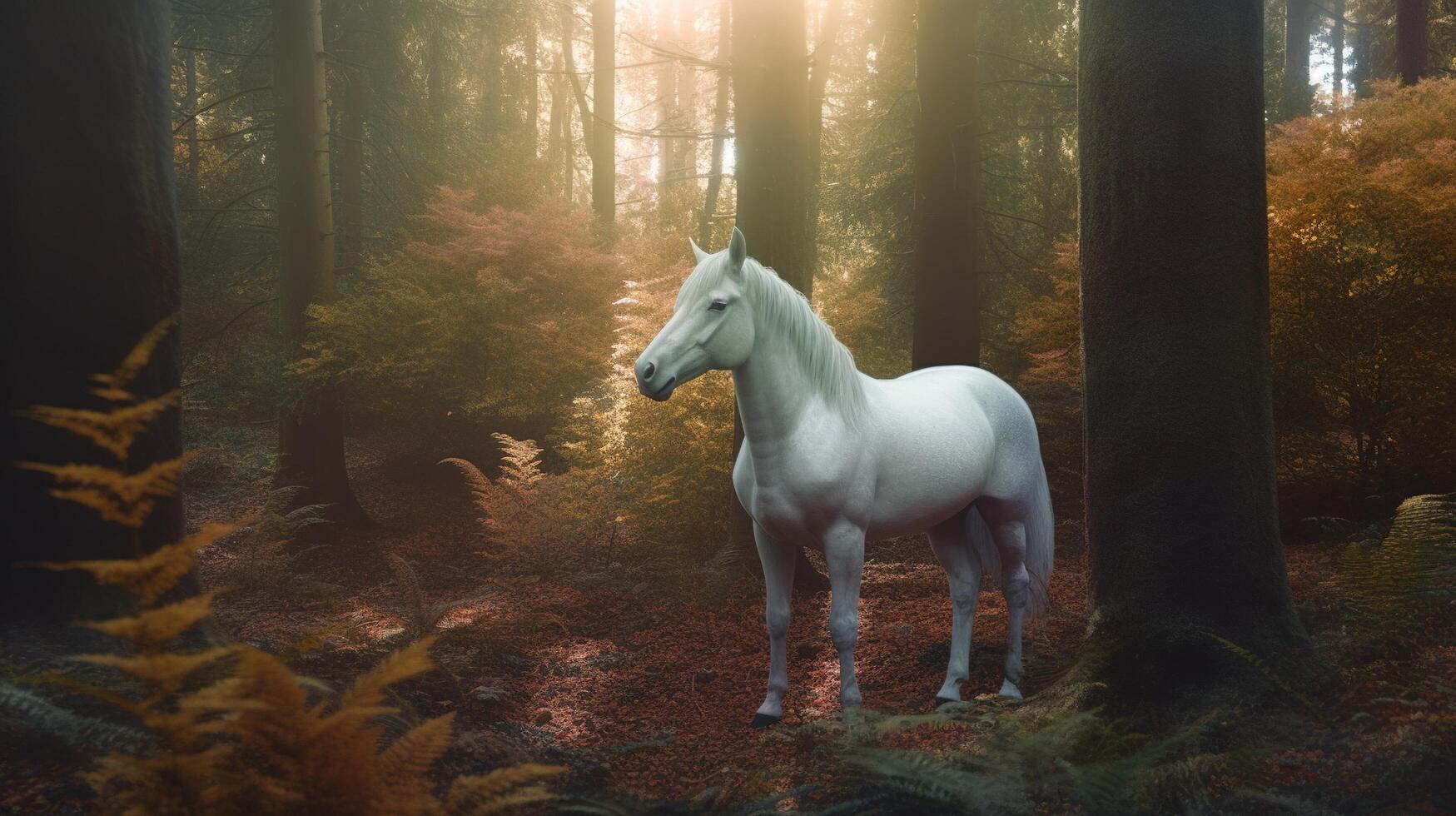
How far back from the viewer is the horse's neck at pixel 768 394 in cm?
464

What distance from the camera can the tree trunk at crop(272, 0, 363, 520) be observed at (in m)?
10.9

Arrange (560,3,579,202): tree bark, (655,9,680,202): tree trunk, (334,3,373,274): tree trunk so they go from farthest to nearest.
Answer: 1. (655,9,680,202): tree trunk
2. (560,3,579,202): tree bark
3. (334,3,373,274): tree trunk

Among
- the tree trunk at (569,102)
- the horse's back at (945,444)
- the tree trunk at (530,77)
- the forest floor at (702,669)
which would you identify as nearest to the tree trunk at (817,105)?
the tree trunk at (569,102)

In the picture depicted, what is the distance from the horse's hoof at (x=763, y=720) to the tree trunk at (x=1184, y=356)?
1.67 meters

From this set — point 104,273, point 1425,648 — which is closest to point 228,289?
point 104,273

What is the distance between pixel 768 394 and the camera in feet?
15.3

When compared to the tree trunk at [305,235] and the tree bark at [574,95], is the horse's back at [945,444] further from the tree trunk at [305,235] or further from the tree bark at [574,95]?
the tree bark at [574,95]

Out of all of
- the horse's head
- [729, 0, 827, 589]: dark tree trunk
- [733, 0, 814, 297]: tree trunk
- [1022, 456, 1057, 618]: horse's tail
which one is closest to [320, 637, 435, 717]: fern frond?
the horse's head

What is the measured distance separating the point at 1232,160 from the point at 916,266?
5.21 meters

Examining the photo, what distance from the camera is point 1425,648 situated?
11.5ft

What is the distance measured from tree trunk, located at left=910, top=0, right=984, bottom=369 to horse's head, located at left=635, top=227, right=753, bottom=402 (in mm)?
4580

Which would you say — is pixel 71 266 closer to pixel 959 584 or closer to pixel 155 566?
pixel 155 566

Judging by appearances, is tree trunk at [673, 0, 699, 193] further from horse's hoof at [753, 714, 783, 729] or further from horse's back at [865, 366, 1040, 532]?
horse's hoof at [753, 714, 783, 729]

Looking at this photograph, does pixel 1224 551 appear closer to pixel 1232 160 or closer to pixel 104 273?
pixel 1232 160
